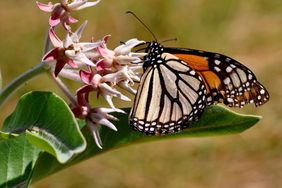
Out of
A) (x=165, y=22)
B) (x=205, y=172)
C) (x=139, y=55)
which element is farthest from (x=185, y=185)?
(x=139, y=55)

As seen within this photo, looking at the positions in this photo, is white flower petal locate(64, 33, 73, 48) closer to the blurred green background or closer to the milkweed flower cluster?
the milkweed flower cluster

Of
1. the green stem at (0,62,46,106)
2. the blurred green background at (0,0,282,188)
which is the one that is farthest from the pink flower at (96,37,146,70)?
the blurred green background at (0,0,282,188)

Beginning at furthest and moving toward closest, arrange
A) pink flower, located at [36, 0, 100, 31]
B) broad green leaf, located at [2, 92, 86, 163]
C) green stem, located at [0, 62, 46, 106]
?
pink flower, located at [36, 0, 100, 31]
green stem, located at [0, 62, 46, 106]
broad green leaf, located at [2, 92, 86, 163]

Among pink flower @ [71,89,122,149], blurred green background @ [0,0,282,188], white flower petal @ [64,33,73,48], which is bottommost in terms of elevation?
blurred green background @ [0,0,282,188]

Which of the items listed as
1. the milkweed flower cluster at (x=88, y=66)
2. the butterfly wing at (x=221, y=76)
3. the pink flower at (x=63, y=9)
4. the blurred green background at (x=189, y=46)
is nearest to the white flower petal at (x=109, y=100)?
the milkweed flower cluster at (x=88, y=66)

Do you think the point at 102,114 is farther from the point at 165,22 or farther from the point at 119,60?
the point at 165,22

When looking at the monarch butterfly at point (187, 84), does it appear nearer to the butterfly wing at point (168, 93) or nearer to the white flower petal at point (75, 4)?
the butterfly wing at point (168, 93)
